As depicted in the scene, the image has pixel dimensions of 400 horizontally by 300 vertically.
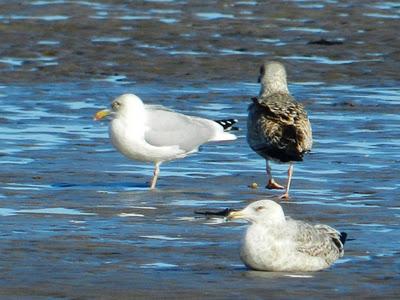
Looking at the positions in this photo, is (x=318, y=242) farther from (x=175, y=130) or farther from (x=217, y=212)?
(x=175, y=130)

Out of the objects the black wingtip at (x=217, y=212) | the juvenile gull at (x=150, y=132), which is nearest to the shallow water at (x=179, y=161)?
the black wingtip at (x=217, y=212)

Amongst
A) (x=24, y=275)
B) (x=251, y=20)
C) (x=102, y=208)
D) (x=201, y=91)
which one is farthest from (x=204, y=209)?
(x=251, y=20)

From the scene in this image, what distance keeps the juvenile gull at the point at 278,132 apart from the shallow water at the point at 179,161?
31 cm

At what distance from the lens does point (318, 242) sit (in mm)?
10695

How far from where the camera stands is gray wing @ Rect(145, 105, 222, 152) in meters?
14.7

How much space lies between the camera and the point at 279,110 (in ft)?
47.7

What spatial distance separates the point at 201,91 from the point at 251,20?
21.5 feet

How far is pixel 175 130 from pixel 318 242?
14.4 feet

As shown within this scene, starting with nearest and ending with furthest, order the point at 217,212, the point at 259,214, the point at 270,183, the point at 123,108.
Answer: the point at 259,214, the point at 217,212, the point at 270,183, the point at 123,108

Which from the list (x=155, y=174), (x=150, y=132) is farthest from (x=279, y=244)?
(x=150, y=132)

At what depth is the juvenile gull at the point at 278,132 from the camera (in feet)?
46.7

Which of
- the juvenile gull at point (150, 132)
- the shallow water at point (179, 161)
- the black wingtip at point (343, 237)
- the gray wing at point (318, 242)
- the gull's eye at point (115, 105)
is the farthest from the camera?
the gull's eye at point (115, 105)

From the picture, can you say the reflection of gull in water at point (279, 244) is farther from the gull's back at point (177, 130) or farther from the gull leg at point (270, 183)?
the gull's back at point (177, 130)

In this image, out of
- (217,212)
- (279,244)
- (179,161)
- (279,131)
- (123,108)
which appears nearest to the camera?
(279,244)
